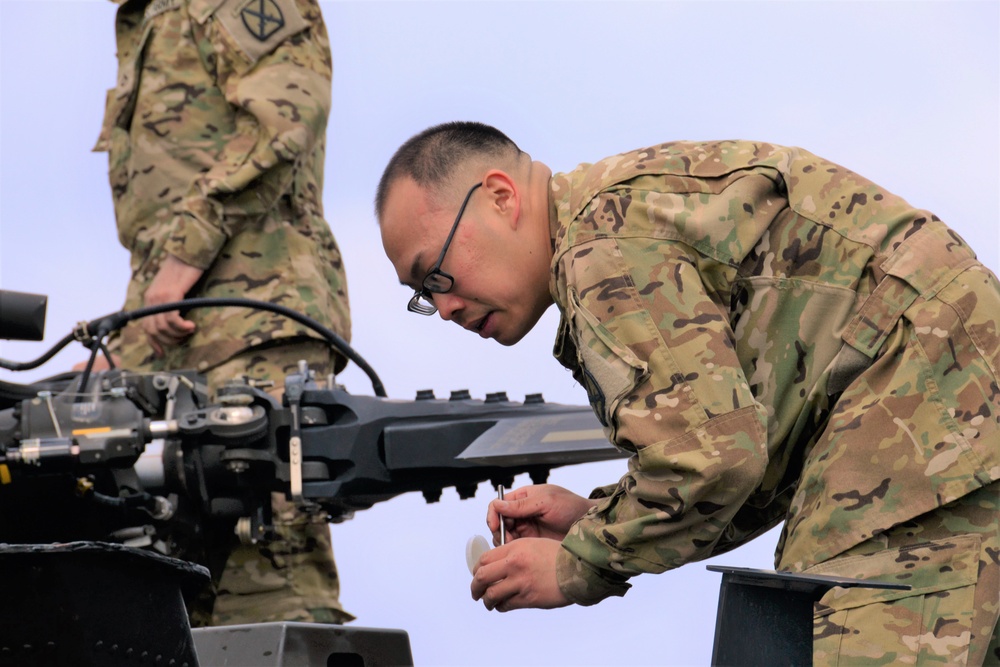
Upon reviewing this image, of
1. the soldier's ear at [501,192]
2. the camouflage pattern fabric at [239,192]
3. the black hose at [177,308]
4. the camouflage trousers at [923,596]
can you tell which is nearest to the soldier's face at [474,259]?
the soldier's ear at [501,192]

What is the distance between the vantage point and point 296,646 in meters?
2.97

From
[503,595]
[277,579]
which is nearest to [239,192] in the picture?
[277,579]

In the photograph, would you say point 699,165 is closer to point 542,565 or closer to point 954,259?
point 954,259

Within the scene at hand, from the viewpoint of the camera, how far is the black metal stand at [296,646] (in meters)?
2.95

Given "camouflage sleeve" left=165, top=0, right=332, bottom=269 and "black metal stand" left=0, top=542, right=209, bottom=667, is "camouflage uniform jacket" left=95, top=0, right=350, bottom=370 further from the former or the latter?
"black metal stand" left=0, top=542, right=209, bottom=667

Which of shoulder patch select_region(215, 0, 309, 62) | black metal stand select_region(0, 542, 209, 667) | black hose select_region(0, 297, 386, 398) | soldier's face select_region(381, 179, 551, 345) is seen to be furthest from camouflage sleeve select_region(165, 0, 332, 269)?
black metal stand select_region(0, 542, 209, 667)

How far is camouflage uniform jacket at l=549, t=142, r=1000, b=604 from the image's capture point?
2322 millimetres

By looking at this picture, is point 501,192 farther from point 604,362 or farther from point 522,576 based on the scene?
point 522,576

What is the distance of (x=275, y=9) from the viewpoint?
463cm

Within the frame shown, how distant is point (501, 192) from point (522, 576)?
0.72 meters

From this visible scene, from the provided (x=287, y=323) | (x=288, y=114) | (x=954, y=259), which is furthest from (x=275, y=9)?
(x=954, y=259)

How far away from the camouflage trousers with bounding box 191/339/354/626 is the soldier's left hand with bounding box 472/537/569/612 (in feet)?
5.42

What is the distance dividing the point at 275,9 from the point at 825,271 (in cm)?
266

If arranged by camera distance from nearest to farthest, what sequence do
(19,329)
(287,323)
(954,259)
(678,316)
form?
(678,316), (954,259), (19,329), (287,323)
